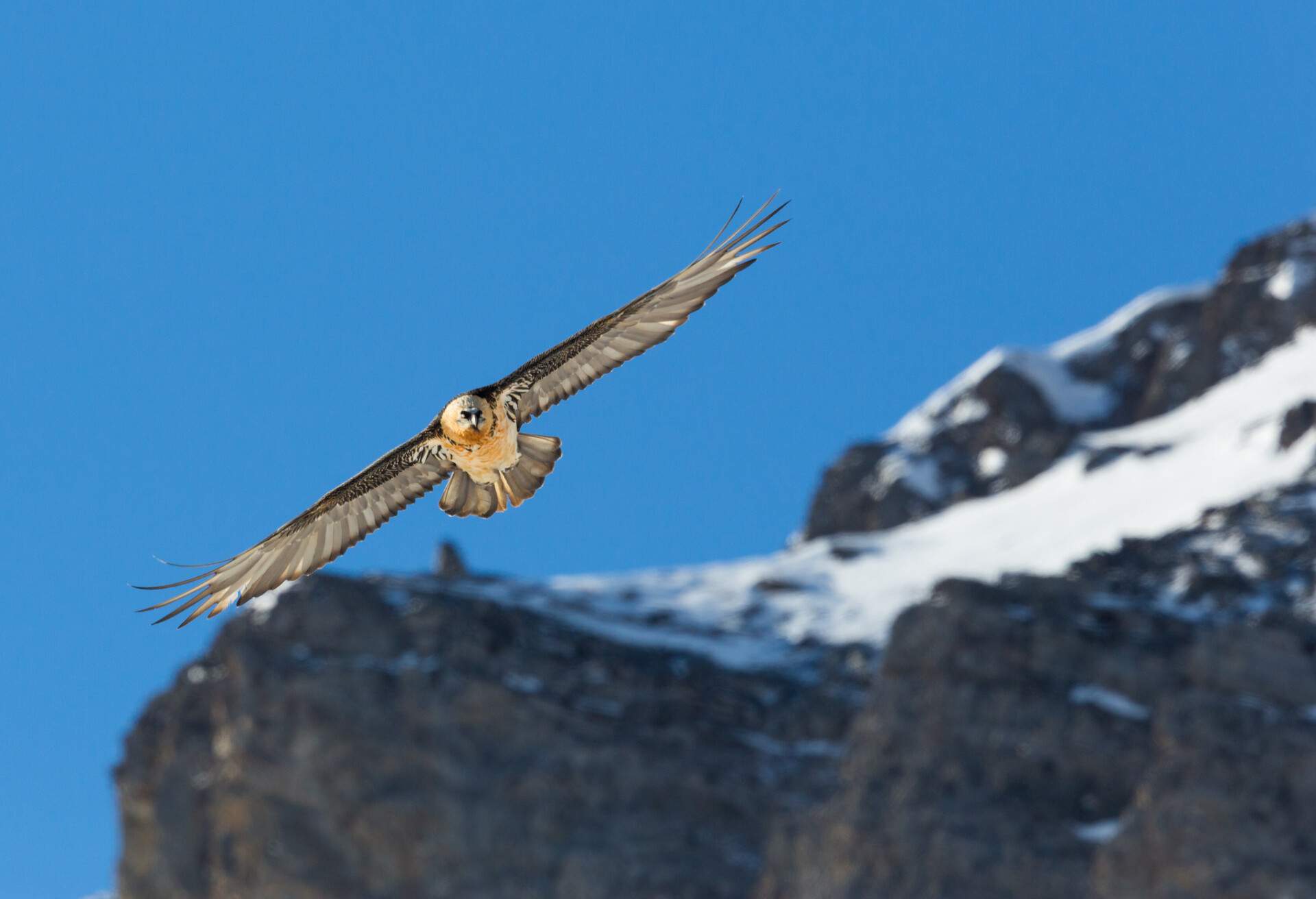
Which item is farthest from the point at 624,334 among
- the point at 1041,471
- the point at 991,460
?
the point at 991,460

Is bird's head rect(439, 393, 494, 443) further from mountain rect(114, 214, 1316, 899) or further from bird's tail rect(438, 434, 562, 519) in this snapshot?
mountain rect(114, 214, 1316, 899)

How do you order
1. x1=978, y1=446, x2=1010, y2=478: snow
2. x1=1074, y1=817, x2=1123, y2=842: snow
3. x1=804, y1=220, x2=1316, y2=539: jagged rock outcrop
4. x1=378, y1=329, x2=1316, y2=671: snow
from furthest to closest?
x1=804, y1=220, x2=1316, y2=539: jagged rock outcrop, x1=978, y1=446, x2=1010, y2=478: snow, x1=378, y1=329, x2=1316, y2=671: snow, x1=1074, y1=817, x2=1123, y2=842: snow

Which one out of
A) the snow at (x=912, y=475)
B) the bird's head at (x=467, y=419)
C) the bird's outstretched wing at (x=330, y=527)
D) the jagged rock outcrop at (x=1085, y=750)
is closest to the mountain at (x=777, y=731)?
the jagged rock outcrop at (x=1085, y=750)

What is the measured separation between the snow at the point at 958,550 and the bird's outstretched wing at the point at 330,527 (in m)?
72.2

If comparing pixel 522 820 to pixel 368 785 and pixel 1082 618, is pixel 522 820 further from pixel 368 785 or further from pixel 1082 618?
pixel 1082 618

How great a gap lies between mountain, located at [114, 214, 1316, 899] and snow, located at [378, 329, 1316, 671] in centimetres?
50

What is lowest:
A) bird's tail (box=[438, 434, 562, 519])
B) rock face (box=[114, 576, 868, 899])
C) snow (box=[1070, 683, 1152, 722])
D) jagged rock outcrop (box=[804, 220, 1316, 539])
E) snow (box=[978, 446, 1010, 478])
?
bird's tail (box=[438, 434, 562, 519])

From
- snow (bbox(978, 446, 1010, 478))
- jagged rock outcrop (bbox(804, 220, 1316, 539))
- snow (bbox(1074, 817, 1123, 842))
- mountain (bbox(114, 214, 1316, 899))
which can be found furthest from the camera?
jagged rock outcrop (bbox(804, 220, 1316, 539))

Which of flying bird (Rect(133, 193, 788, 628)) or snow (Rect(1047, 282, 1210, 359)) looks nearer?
flying bird (Rect(133, 193, 788, 628))

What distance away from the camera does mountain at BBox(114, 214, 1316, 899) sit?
254 ft

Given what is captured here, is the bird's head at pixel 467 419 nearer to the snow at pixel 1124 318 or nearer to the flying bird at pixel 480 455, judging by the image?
the flying bird at pixel 480 455

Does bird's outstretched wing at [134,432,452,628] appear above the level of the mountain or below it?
below

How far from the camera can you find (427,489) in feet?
79.8

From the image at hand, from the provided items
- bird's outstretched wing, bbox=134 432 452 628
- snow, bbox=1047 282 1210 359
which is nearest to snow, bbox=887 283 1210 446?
snow, bbox=1047 282 1210 359
